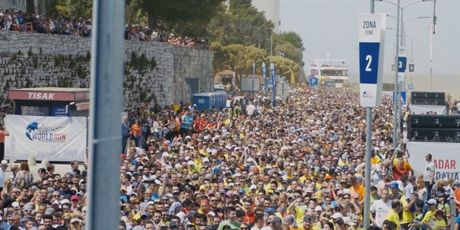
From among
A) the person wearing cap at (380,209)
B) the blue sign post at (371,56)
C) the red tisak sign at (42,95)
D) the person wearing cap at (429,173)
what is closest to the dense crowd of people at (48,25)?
the red tisak sign at (42,95)

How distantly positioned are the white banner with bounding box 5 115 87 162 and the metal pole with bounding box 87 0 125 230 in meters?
23.1

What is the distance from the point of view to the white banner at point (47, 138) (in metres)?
27.0

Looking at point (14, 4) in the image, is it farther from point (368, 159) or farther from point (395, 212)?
point (368, 159)

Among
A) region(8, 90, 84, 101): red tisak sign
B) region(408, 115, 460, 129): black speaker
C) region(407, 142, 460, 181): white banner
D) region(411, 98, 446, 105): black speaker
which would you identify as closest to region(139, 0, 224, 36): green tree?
region(411, 98, 446, 105): black speaker

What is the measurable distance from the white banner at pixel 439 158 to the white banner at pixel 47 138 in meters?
8.82

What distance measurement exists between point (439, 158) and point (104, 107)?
19.0 meters

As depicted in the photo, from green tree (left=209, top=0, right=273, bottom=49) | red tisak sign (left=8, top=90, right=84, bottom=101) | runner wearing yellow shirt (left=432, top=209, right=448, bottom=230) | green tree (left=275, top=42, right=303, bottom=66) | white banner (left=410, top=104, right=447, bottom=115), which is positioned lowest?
runner wearing yellow shirt (left=432, top=209, right=448, bottom=230)

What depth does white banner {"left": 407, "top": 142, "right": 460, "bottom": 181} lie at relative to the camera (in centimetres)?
2206

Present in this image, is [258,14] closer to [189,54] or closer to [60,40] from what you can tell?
[189,54]

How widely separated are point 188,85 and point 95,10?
5610 centimetres

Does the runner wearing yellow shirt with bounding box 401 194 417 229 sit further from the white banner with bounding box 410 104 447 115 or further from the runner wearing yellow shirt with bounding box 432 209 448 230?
the white banner with bounding box 410 104 447 115

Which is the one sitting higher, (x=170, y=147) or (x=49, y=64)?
(x=49, y=64)

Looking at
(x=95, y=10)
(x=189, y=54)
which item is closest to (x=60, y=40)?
(x=189, y=54)

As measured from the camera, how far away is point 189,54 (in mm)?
59844
